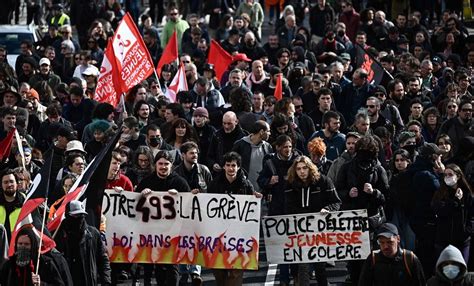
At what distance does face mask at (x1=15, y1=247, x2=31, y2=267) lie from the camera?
13.5m

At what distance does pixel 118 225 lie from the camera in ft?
53.1

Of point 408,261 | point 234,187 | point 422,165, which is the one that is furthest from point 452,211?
point 408,261

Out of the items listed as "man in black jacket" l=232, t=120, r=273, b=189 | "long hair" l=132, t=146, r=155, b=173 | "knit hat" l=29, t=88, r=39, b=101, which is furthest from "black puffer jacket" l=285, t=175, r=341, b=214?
"knit hat" l=29, t=88, r=39, b=101

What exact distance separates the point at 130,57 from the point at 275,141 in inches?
203

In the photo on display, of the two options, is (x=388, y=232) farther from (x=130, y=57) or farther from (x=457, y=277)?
(x=130, y=57)

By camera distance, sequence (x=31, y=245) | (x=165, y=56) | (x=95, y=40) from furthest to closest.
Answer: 1. (x=95, y=40)
2. (x=165, y=56)
3. (x=31, y=245)

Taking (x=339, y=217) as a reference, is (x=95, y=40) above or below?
above

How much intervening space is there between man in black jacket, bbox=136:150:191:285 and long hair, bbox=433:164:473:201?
7.94 feet

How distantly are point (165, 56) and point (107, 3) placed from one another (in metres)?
8.58

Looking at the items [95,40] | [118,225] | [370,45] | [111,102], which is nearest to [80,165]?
[118,225]

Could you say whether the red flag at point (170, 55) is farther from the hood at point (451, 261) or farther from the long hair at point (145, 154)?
the hood at point (451, 261)

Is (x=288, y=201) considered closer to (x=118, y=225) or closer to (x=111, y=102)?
(x=118, y=225)

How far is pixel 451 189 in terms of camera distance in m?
16.1

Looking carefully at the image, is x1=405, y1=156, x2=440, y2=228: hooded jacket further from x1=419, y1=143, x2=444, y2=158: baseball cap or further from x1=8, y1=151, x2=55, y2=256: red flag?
x1=8, y1=151, x2=55, y2=256: red flag
